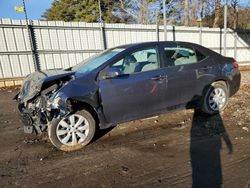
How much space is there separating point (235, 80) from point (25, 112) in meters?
4.55

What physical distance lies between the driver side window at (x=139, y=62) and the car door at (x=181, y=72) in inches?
8.9

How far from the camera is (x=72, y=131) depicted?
4.13 meters

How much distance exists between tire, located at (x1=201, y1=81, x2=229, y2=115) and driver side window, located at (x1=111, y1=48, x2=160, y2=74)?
4.73ft

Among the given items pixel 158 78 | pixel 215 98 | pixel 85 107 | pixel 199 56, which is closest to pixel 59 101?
pixel 85 107

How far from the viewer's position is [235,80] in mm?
5773

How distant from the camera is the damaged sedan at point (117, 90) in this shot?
404 cm

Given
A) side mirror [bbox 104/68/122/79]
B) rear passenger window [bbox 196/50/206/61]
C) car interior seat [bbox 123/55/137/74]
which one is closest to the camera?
side mirror [bbox 104/68/122/79]

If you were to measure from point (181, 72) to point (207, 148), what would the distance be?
1.65m

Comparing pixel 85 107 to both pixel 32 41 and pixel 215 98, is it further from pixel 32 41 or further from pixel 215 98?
pixel 32 41

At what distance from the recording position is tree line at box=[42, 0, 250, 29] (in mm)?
24350

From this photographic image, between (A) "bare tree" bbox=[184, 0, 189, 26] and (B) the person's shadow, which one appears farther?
(A) "bare tree" bbox=[184, 0, 189, 26]

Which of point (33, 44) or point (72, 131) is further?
point (33, 44)

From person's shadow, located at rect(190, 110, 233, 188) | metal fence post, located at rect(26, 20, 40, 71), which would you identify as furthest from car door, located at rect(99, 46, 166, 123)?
metal fence post, located at rect(26, 20, 40, 71)

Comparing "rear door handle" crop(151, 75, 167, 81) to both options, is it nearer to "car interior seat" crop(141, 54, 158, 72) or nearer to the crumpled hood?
"car interior seat" crop(141, 54, 158, 72)
